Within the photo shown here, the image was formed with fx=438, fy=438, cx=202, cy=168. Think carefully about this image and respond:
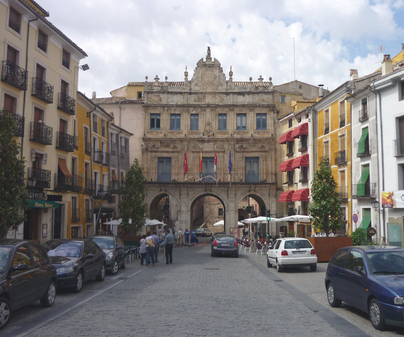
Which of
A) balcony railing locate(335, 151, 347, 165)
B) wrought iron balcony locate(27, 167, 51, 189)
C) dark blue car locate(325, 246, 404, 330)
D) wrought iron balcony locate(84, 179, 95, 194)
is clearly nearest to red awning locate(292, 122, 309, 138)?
balcony railing locate(335, 151, 347, 165)

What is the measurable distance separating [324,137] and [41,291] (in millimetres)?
29064

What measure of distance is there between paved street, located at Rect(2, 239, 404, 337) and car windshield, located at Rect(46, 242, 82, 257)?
121 centimetres

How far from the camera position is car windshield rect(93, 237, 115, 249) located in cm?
1880

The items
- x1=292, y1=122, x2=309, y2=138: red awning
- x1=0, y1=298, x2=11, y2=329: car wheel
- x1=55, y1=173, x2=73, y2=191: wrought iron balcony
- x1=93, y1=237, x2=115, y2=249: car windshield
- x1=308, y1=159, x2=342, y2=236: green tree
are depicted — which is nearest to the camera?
x1=0, y1=298, x2=11, y2=329: car wheel

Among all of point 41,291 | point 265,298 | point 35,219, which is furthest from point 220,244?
point 41,291

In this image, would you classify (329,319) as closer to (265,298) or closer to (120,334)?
(265,298)

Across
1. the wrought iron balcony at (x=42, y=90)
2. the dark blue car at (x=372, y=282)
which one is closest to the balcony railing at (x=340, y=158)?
the wrought iron balcony at (x=42, y=90)

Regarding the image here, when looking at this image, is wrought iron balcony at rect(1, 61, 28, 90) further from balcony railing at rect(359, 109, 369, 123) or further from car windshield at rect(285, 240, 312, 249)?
balcony railing at rect(359, 109, 369, 123)

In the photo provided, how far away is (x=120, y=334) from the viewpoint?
311 inches

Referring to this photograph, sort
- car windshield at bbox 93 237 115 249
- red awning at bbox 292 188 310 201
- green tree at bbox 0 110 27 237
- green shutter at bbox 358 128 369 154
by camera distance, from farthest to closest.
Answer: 1. red awning at bbox 292 188 310 201
2. green shutter at bbox 358 128 369 154
3. car windshield at bbox 93 237 115 249
4. green tree at bbox 0 110 27 237

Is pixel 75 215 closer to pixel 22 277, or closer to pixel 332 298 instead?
pixel 22 277

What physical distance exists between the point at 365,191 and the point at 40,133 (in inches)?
800

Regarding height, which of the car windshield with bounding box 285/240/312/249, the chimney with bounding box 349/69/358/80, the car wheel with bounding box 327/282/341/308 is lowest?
the car wheel with bounding box 327/282/341/308

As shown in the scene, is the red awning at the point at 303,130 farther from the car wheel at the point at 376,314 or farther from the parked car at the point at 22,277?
the car wheel at the point at 376,314
